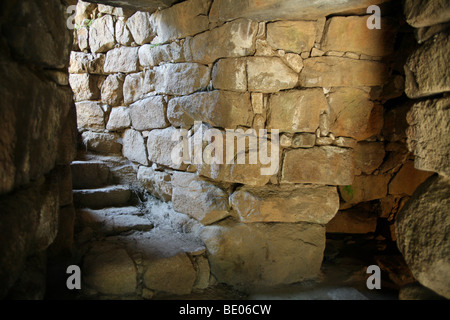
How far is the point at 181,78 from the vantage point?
2.73 meters

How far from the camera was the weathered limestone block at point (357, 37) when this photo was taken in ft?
7.39

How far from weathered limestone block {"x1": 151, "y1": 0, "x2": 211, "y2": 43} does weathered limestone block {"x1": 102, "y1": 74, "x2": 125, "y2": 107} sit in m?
0.90

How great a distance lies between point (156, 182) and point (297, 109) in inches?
63.2

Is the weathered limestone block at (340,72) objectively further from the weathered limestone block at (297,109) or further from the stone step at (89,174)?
the stone step at (89,174)

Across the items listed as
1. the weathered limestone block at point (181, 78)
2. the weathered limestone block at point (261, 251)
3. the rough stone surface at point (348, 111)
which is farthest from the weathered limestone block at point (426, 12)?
the weathered limestone block at point (261, 251)

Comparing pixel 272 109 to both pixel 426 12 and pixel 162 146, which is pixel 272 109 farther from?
pixel 162 146

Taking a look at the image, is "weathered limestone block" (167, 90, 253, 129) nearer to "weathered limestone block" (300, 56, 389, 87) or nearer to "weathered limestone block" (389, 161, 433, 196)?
"weathered limestone block" (300, 56, 389, 87)

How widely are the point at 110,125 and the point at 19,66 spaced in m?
2.34

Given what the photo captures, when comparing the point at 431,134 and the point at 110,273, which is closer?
the point at 431,134

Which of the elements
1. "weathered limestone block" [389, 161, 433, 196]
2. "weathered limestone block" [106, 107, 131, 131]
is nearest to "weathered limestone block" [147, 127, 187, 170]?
"weathered limestone block" [106, 107, 131, 131]

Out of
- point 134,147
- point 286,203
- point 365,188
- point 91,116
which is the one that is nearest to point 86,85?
point 91,116

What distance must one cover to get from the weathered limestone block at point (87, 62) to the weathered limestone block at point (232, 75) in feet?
6.33

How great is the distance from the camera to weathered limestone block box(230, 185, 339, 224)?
2443 mm
